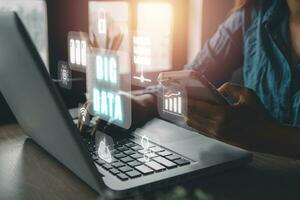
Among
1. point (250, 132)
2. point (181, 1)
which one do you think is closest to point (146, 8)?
point (181, 1)


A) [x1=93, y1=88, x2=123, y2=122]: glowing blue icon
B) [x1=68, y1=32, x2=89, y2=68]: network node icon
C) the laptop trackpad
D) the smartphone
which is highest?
[x1=68, y1=32, x2=89, y2=68]: network node icon

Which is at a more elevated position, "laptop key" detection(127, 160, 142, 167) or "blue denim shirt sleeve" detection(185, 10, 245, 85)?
"blue denim shirt sleeve" detection(185, 10, 245, 85)

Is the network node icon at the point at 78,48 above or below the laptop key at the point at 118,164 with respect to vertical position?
above

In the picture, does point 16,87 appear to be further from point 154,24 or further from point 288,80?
point 154,24

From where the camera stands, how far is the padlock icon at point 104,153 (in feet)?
2.37

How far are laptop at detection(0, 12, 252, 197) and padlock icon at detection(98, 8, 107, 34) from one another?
577 mm

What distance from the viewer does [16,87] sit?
757 millimetres

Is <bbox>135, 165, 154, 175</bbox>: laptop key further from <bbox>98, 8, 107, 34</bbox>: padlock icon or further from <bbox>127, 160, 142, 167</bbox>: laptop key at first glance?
<bbox>98, 8, 107, 34</bbox>: padlock icon

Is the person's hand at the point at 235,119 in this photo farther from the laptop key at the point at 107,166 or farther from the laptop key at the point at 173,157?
the laptop key at the point at 107,166

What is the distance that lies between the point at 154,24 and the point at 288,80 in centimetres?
79

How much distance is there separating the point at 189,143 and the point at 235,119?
131 mm

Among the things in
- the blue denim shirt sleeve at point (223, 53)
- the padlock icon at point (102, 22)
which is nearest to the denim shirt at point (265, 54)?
the blue denim shirt sleeve at point (223, 53)

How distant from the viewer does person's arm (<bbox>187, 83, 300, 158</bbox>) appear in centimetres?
86

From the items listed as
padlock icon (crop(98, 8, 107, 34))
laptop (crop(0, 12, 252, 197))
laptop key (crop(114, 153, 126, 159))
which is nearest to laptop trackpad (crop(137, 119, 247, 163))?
laptop (crop(0, 12, 252, 197))
